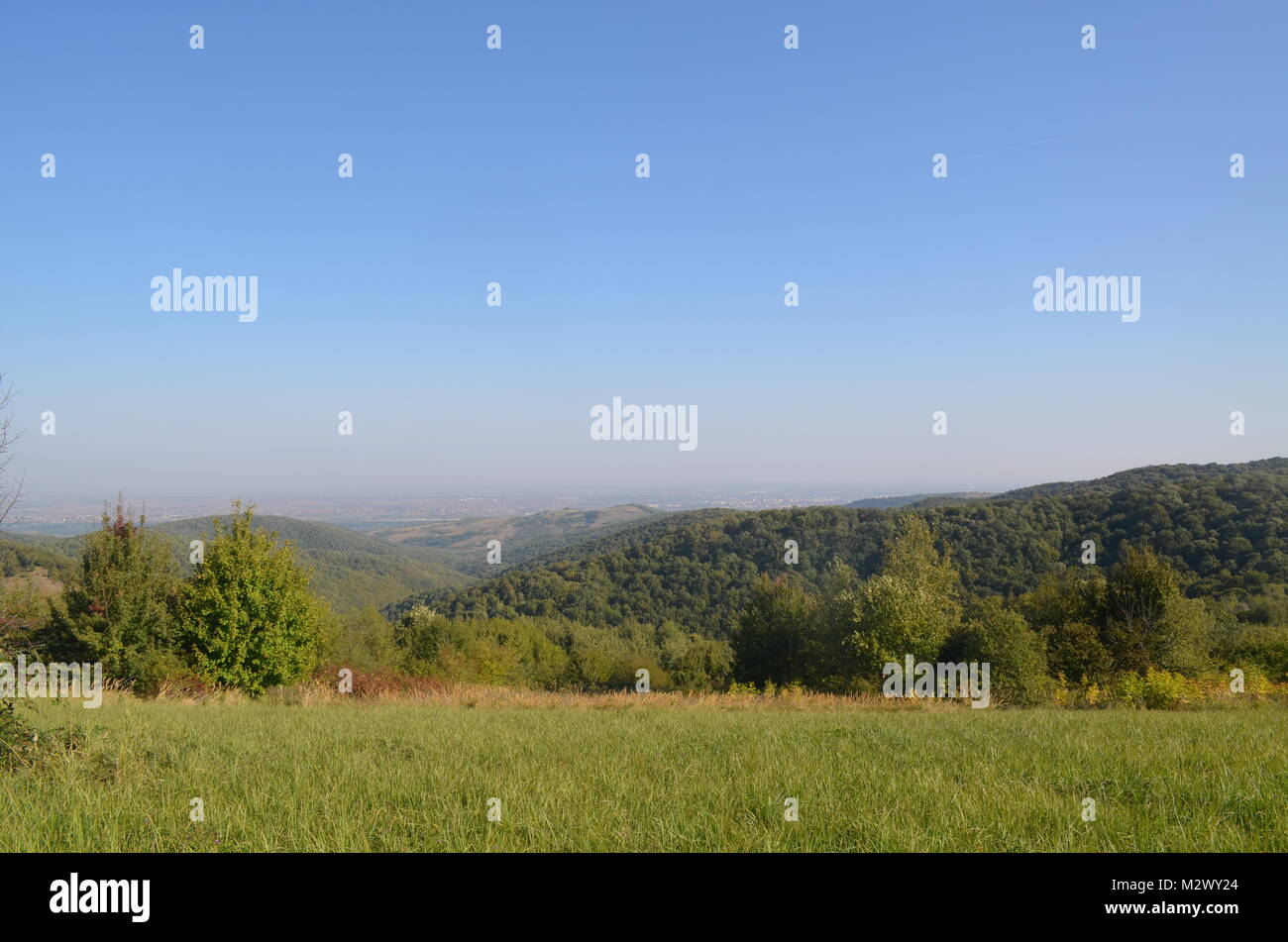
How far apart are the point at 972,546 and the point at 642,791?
96.4 meters

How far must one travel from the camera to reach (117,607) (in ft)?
85.6

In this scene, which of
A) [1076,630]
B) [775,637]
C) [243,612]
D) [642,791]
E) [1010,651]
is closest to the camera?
[642,791]

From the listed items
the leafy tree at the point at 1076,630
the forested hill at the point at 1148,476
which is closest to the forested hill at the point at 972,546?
the forested hill at the point at 1148,476

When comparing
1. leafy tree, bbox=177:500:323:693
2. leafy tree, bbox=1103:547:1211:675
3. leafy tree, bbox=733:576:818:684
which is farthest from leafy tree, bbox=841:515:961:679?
leafy tree, bbox=177:500:323:693

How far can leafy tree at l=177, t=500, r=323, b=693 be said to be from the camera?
2559cm

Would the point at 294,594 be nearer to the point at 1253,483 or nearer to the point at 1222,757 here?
the point at 1222,757

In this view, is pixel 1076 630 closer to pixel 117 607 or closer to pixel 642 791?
pixel 642 791

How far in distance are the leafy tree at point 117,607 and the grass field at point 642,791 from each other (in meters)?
21.3

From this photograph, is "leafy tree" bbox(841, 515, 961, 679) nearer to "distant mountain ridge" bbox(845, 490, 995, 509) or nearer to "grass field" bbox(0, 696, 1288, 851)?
"grass field" bbox(0, 696, 1288, 851)

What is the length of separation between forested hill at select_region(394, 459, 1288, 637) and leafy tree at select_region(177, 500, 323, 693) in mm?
66119
